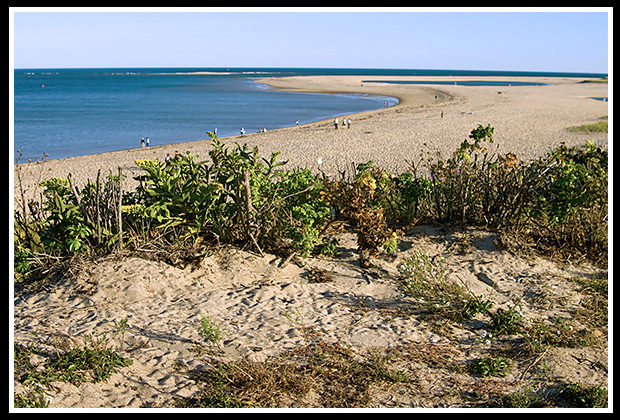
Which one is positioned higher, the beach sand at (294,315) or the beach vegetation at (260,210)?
the beach vegetation at (260,210)

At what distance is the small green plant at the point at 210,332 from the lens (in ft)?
12.9

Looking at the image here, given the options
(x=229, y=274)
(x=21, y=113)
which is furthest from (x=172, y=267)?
(x=21, y=113)

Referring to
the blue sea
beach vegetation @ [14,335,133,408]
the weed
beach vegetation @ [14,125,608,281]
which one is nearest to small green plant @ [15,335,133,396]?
beach vegetation @ [14,335,133,408]

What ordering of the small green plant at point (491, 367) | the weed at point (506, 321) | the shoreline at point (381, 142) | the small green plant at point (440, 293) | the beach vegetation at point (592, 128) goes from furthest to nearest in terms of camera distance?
the beach vegetation at point (592, 128)
the shoreline at point (381, 142)
the small green plant at point (440, 293)
the weed at point (506, 321)
the small green plant at point (491, 367)

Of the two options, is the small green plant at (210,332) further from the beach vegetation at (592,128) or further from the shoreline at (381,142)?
the beach vegetation at (592,128)

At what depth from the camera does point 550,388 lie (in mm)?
3570

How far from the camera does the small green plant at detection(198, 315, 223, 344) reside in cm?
393

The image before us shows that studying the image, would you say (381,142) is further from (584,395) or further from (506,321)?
(584,395)

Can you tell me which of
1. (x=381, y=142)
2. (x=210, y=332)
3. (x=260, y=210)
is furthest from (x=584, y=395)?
(x=381, y=142)

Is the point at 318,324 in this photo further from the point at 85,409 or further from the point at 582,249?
the point at 582,249

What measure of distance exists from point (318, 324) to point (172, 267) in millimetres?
1657

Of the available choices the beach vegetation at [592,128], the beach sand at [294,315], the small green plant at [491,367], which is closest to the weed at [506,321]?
the beach sand at [294,315]

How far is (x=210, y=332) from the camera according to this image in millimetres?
3953

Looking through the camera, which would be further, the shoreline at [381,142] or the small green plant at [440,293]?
the shoreline at [381,142]
